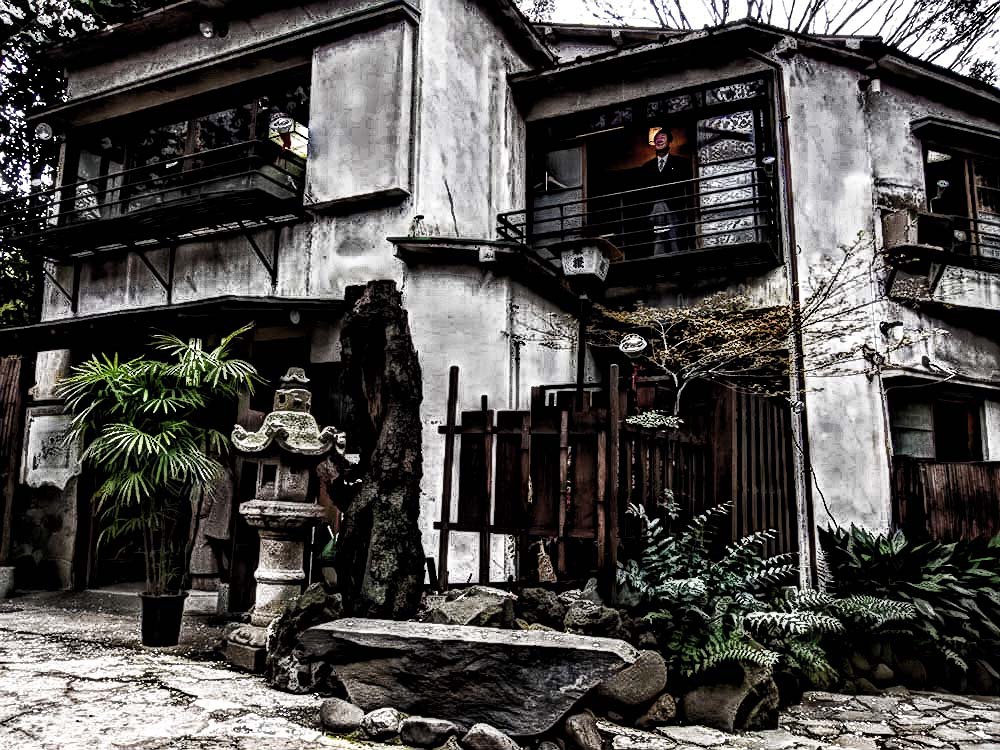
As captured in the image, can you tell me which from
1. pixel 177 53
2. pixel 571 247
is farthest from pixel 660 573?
pixel 177 53

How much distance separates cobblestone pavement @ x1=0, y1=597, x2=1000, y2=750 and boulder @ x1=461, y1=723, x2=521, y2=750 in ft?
1.83

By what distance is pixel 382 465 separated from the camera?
19.8 ft

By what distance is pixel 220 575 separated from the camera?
9.25m

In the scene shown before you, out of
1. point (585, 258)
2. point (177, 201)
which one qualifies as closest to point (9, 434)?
point (177, 201)

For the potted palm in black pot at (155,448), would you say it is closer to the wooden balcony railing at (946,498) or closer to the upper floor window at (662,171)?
the upper floor window at (662,171)

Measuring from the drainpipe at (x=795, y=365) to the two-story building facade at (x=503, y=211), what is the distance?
4 cm

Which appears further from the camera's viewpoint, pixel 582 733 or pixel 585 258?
pixel 585 258

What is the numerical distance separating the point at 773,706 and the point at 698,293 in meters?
6.78

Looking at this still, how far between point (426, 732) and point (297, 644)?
146cm

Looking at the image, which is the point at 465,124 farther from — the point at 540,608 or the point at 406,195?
the point at 540,608

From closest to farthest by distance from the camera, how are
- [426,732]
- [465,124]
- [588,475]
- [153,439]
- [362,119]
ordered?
[426,732]
[588,475]
[153,439]
[362,119]
[465,124]

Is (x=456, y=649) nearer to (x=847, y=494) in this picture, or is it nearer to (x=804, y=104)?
(x=847, y=494)

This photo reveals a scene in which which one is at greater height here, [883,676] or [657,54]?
[657,54]

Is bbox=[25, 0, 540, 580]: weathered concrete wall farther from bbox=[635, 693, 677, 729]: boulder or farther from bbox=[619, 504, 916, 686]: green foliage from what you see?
bbox=[635, 693, 677, 729]: boulder
